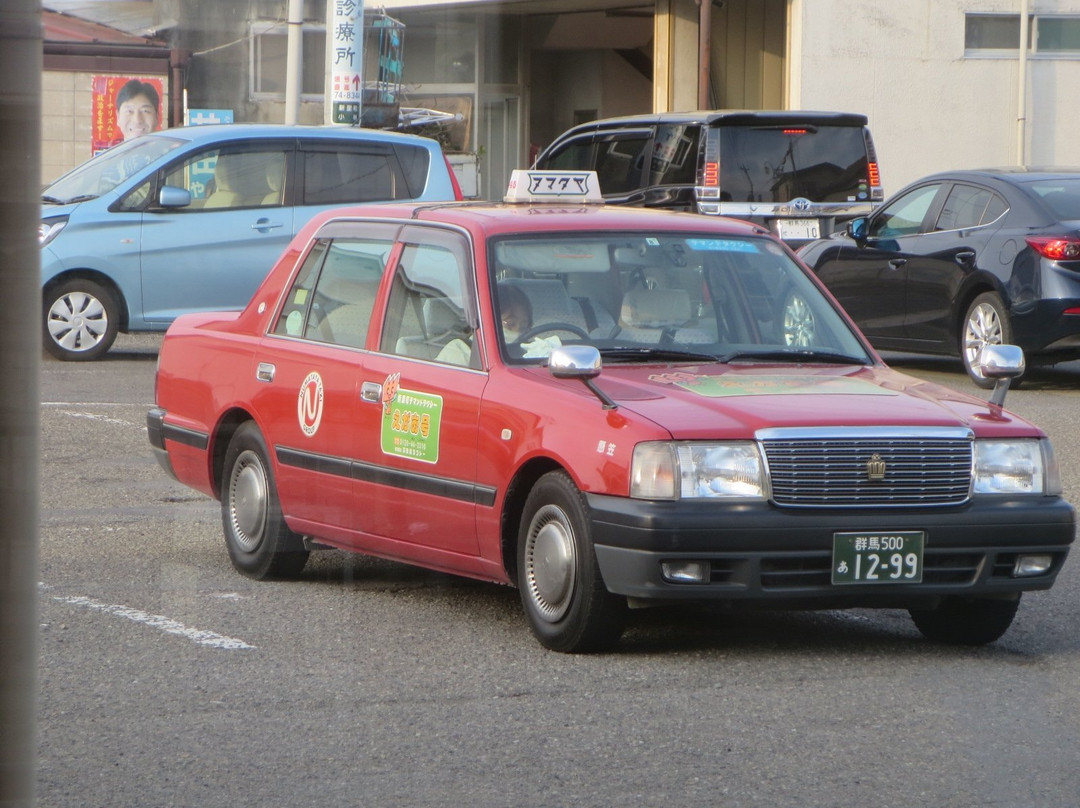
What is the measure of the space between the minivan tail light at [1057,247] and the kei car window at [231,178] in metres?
6.12

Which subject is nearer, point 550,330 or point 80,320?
point 550,330

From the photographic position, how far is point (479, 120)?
34.4 meters

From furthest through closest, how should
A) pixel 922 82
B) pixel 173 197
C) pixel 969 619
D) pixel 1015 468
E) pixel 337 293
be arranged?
pixel 922 82, pixel 173 197, pixel 337 293, pixel 969 619, pixel 1015 468

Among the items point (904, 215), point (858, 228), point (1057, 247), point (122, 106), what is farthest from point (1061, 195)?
point (122, 106)

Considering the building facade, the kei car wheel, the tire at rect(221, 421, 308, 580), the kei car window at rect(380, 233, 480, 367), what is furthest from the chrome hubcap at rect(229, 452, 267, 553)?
the building facade

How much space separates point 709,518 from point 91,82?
27.5m

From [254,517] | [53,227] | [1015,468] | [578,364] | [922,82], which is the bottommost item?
[254,517]

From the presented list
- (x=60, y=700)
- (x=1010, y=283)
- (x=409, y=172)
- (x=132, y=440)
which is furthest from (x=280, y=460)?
(x=409, y=172)

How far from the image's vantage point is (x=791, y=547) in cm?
532

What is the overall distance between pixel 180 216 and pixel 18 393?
1313 centimetres

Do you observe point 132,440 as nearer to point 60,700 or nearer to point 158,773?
point 60,700

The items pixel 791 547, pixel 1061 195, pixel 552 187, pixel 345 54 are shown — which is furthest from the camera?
pixel 345 54

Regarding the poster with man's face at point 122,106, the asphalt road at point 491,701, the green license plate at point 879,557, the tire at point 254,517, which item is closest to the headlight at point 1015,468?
the green license plate at point 879,557

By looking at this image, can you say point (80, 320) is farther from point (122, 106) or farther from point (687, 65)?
point (687, 65)
